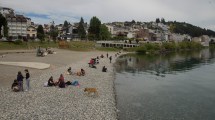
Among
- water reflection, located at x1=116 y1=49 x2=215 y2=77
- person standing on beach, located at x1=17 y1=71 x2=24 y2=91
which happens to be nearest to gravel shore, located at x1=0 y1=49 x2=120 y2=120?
person standing on beach, located at x1=17 y1=71 x2=24 y2=91

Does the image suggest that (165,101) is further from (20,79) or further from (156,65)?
(156,65)

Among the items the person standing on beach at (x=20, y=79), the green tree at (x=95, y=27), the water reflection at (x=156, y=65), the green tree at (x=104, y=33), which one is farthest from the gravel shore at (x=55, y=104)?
the green tree at (x=104, y=33)

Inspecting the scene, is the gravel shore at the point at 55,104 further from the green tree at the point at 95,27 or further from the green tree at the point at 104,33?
the green tree at the point at 104,33

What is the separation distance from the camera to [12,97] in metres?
30.9

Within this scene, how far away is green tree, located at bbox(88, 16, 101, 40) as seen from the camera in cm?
17550

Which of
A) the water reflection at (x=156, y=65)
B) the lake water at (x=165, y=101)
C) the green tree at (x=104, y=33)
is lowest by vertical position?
the lake water at (x=165, y=101)

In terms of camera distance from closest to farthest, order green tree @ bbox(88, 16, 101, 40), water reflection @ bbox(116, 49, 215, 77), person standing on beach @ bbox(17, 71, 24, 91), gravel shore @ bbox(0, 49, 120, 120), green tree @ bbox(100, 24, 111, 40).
A: gravel shore @ bbox(0, 49, 120, 120) < person standing on beach @ bbox(17, 71, 24, 91) < water reflection @ bbox(116, 49, 215, 77) < green tree @ bbox(88, 16, 101, 40) < green tree @ bbox(100, 24, 111, 40)

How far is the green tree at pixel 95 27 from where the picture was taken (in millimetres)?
175500

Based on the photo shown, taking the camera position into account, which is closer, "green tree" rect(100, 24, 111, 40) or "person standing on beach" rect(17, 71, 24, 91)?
"person standing on beach" rect(17, 71, 24, 91)

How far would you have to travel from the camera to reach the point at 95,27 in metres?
177

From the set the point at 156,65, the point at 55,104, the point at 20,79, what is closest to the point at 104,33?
the point at 156,65

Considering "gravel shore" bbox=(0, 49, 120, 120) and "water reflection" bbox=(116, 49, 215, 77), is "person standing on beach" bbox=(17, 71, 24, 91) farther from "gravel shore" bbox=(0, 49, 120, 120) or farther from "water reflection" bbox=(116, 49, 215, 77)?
"water reflection" bbox=(116, 49, 215, 77)

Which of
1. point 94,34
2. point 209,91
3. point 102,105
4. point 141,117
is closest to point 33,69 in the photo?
point 102,105

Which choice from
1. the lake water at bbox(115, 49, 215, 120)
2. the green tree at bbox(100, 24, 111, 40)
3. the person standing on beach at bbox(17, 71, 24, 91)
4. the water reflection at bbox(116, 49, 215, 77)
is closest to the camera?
the lake water at bbox(115, 49, 215, 120)
